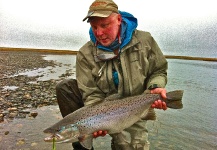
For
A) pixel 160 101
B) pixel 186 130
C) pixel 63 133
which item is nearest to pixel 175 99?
pixel 160 101

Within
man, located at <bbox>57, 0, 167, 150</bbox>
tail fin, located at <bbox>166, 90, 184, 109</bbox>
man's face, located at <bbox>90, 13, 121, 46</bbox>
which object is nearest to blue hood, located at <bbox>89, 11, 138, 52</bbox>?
man, located at <bbox>57, 0, 167, 150</bbox>

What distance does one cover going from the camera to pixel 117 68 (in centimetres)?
379

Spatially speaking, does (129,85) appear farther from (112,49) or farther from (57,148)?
(57,148)

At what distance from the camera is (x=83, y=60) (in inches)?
158

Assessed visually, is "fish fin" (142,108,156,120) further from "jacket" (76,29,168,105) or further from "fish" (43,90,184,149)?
"jacket" (76,29,168,105)

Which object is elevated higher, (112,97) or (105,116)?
(112,97)

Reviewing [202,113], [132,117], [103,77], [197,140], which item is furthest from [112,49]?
[202,113]

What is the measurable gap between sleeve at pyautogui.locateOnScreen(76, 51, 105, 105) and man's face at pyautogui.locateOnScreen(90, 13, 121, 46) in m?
0.48

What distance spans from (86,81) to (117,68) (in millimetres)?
577

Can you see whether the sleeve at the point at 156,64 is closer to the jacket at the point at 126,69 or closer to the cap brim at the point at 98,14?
the jacket at the point at 126,69

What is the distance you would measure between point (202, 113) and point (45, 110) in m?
5.37

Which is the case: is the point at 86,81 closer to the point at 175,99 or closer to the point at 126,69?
the point at 126,69

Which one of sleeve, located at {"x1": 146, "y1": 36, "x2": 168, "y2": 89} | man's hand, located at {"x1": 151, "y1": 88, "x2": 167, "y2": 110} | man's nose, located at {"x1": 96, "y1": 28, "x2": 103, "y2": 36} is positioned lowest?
man's hand, located at {"x1": 151, "y1": 88, "x2": 167, "y2": 110}

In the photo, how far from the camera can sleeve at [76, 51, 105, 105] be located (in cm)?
388
